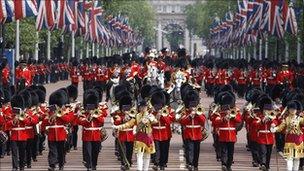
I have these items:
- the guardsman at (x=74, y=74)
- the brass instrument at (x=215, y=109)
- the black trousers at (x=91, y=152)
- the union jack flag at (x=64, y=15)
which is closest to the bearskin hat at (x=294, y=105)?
the brass instrument at (x=215, y=109)

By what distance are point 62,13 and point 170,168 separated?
32210mm

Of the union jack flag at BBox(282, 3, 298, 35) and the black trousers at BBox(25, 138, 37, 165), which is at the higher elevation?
the union jack flag at BBox(282, 3, 298, 35)

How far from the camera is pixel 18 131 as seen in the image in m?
25.9

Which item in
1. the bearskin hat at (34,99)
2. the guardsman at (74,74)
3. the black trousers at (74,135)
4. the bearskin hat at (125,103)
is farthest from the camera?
the guardsman at (74,74)

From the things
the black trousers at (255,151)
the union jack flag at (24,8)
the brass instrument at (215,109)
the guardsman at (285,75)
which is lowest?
the black trousers at (255,151)

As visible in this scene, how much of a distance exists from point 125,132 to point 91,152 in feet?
2.57

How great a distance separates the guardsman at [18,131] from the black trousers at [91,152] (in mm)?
1281

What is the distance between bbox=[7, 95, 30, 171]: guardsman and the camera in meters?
25.8

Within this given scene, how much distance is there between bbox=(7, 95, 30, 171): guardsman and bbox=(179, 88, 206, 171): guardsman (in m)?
3.16

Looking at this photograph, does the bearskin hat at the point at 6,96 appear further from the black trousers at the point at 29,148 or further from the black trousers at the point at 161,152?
the black trousers at the point at 161,152

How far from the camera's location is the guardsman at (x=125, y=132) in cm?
2491

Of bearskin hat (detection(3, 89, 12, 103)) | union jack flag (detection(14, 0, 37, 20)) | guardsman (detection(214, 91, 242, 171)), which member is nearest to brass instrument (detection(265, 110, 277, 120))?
guardsman (detection(214, 91, 242, 171))

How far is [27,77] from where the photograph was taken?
47.7 meters

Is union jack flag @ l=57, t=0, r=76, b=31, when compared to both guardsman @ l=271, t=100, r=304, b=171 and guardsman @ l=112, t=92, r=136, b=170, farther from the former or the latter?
guardsman @ l=271, t=100, r=304, b=171
